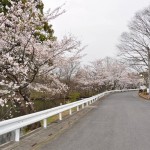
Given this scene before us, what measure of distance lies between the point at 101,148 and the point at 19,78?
706 cm

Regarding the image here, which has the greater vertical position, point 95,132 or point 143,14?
point 143,14

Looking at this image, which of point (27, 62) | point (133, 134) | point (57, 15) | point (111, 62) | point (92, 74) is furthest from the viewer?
point (111, 62)

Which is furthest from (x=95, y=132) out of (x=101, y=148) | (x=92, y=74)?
(x=92, y=74)

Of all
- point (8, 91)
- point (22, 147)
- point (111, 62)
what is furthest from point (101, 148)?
point (111, 62)

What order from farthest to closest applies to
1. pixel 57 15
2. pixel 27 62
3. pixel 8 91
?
pixel 57 15
pixel 27 62
pixel 8 91

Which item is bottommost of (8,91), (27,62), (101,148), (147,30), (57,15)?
(101,148)

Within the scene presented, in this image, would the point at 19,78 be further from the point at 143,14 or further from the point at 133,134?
the point at 143,14

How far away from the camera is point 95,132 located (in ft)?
36.8

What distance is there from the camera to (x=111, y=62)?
104 metres

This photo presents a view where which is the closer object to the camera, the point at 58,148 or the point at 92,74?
the point at 58,148

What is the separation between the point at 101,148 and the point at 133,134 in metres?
2.96

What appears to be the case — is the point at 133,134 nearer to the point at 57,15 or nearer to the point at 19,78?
the point at 19,78

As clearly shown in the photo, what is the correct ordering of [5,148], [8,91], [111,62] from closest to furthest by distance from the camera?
[5,148] < [8,91] < [111,62]

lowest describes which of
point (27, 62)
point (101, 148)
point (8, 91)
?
point (101, 148)
